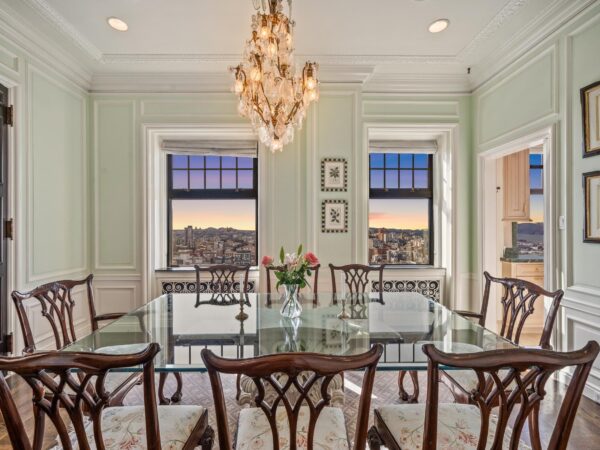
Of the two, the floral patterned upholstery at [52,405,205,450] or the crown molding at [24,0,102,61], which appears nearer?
the floral patterned upholstery at [52,405,205,450]

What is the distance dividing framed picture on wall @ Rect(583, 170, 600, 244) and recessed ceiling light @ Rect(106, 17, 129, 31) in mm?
3712

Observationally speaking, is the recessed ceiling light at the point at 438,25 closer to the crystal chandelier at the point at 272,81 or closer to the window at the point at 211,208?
the crystal chandelier at the point at 272,81

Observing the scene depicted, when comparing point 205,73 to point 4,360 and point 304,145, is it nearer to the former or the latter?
point 304,145

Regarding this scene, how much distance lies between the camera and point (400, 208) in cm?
426

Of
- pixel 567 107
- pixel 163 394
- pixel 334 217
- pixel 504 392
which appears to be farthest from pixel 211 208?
pixel 504 392

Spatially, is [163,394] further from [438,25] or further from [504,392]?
[438,25]

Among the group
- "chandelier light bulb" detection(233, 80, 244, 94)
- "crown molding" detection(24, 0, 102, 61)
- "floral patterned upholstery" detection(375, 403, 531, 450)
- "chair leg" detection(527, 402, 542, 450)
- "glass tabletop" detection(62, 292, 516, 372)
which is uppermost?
"crown molding" detection(24, 0, 102, 61)

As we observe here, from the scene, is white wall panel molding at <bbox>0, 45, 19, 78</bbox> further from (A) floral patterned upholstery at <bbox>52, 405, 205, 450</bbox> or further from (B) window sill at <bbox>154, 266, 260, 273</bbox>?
(A) floral patterned upholstery at <bbox>52, 405, 205, 450</bbox>

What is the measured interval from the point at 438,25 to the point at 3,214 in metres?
3.83

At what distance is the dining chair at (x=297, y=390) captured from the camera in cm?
90

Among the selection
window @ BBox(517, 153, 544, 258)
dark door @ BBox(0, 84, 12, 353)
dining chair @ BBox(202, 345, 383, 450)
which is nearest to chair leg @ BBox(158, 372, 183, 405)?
dining chair @ BBox(202, 345, 383, 450)

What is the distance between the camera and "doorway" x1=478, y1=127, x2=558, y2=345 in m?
2.78

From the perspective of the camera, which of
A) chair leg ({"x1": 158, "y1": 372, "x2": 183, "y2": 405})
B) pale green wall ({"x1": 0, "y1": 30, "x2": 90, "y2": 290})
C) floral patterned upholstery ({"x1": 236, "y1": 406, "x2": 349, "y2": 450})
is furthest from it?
pale green wall ({"x1": 0, "y1": 30, "x2": 90, "y2": 290})

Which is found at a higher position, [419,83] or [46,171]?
[419,83]
